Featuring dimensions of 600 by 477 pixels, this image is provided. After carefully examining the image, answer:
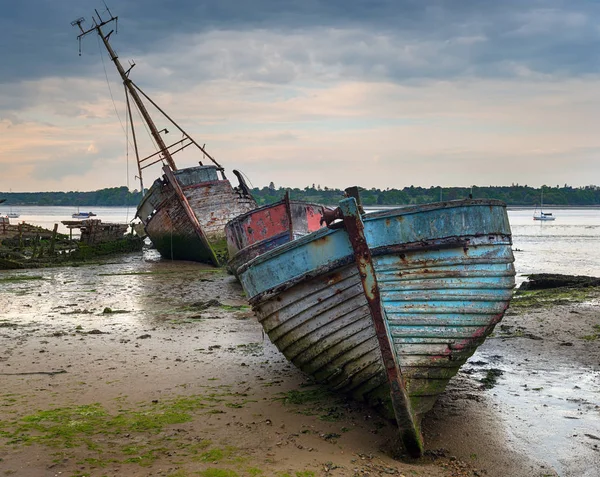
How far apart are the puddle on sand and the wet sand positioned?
0.07ft

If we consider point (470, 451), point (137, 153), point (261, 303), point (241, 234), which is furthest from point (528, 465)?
point (137, 153)

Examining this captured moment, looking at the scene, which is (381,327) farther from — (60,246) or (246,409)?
(60,246)

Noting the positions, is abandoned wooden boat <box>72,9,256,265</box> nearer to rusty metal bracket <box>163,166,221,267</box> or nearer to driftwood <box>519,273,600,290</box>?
rusty metal bracket <box>163,166,221,267</box>

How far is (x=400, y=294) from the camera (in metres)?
6.04

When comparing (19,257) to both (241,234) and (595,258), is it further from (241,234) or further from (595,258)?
(595,258)

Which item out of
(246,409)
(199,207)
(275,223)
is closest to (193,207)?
(199,207)

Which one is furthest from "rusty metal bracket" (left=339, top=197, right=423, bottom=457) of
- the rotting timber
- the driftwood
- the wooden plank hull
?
the rotting timber

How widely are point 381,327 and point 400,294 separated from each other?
0.38 m

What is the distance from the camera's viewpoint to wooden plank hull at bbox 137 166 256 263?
2280 cm

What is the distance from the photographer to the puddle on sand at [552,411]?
19.6 feet

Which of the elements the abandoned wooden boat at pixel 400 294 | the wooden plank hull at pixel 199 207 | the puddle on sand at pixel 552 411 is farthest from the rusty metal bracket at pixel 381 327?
the wooden plank hull at pixel 199 207

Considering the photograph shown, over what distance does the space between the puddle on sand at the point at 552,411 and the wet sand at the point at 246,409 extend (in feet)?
0.07

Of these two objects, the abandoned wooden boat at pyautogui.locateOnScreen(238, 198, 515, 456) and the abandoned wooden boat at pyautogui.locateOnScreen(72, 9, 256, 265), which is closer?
the abandoned wooden boat at pyautogui.locateOnScreen(238, 198, 515, 456)

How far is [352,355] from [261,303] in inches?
47.7
